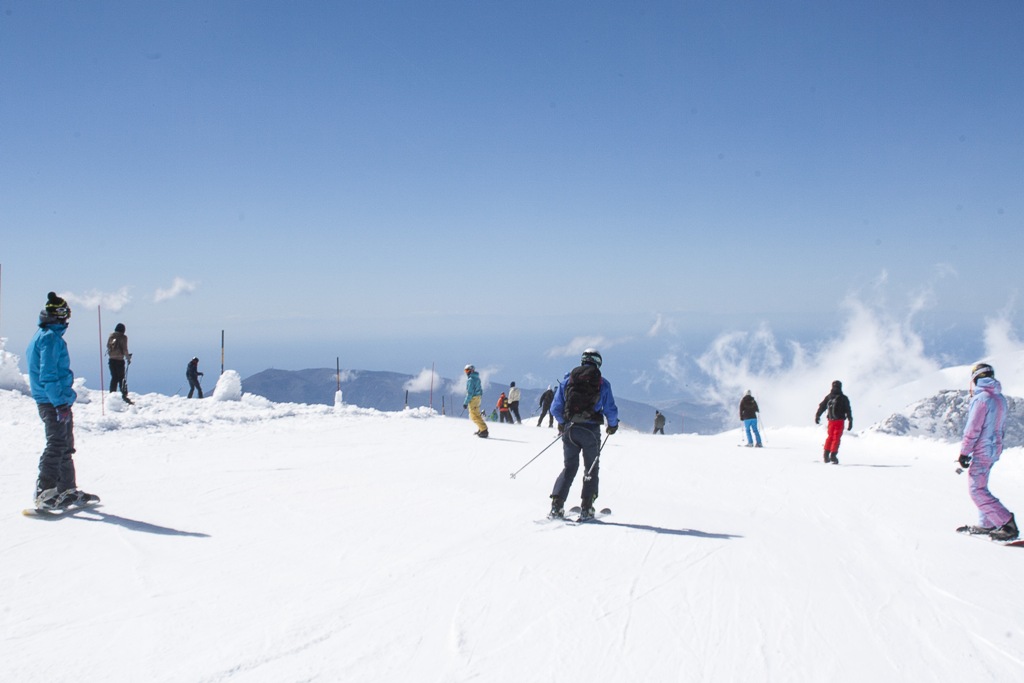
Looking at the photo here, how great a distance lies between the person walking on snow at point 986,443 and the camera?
745 centimetres

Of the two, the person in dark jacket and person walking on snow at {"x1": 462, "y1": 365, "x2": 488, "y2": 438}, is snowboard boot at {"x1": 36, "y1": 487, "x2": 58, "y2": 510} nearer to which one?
person walking on snow at {"x1": 462, "y1": 365, "x2": 488, "y2": 438}

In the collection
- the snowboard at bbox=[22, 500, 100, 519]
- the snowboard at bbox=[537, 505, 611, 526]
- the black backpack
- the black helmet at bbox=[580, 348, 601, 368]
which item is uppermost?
the black helmet at bbox=[580, 348, 601, 368]

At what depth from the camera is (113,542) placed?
6.27 metres

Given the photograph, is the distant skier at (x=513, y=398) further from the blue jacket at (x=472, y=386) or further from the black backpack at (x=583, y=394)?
the black backpack at (x=583, y=394)

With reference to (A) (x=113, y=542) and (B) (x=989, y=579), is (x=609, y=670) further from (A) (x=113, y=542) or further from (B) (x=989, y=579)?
(A) (x=113, y=542)

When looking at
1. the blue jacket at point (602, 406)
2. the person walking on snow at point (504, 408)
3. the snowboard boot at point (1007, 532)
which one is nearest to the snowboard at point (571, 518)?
the blue jacket at point (602, 406)

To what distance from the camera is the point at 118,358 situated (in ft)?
59.7

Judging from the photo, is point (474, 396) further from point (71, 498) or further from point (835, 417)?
point (71, 498)

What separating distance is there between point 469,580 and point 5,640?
3.29 meters

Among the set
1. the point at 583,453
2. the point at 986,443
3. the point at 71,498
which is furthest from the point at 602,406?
the point at 71,498

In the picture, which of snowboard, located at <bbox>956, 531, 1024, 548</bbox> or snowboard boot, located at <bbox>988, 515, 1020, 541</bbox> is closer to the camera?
snowboard, located at <bbox>956, 531, 1024, 548</bbox>

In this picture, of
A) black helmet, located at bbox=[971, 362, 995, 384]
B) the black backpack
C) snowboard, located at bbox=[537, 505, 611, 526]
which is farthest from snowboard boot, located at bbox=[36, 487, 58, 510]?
black helmet, located at bbox=[971, 362, 995, 384]

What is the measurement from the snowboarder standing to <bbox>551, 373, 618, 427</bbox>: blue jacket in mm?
5323

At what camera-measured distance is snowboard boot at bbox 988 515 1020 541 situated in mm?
7435
